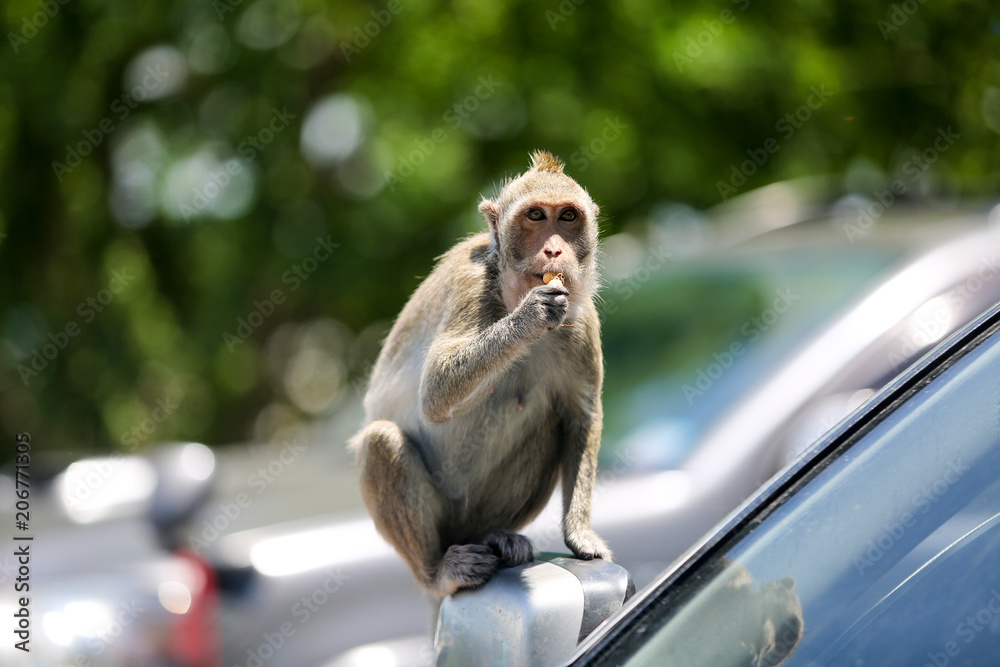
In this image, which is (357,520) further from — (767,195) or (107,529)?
(767,195)

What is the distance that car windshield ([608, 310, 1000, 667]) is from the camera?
5.34ft

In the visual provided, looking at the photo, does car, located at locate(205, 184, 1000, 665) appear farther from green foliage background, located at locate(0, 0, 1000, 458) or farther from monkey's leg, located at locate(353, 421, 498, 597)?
green foliage background, located at locate(0, 0, 1000, 458)

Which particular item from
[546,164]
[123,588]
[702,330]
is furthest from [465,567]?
[702,330]

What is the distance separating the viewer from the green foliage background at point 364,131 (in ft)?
25.8

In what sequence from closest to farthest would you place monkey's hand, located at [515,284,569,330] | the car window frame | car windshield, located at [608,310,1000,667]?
1. car windshield, located at [608,310,1000,667]
2. the car window frame
3. monkey's hand, located at [515,284,569,330]

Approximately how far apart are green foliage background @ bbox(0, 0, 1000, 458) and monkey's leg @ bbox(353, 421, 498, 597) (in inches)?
184

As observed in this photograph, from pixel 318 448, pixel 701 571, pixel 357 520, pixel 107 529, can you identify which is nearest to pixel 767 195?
pixel 318 448

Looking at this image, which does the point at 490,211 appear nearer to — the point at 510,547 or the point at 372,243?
the point at 510,547

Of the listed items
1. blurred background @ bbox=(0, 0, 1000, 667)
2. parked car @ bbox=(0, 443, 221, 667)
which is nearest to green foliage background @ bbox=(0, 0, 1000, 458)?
blurred background @ bbox=(0, 0, 1000, 667)

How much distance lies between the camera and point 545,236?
115 inches

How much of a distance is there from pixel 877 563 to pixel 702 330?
9.83 ft

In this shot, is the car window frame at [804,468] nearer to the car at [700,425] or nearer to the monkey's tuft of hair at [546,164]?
the car at [700,425]

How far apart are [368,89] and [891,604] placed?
8203mm

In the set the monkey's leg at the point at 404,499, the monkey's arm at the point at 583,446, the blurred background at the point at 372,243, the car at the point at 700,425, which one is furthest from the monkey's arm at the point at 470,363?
the blurred background at the point at 372,243
